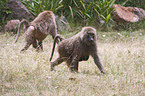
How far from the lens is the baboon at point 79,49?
15.7ft

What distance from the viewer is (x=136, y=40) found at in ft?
30.3

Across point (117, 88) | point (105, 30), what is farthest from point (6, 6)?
point (117, 88)

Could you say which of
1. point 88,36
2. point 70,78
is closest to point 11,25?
point 88,36

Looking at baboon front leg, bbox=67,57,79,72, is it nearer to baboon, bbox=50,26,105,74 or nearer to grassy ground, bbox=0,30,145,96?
baboon, bbox=50,26,105,74

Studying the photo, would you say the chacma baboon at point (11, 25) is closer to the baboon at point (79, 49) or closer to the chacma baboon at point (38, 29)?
the chacma baboon at point (38, 29)

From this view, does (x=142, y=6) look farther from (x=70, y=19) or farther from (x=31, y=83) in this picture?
(x=31, y=83)

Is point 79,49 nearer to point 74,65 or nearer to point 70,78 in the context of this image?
point 74,65

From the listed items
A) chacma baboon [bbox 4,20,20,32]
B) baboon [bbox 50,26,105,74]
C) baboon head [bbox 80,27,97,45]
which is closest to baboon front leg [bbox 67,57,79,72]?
baboon [bbox 50,26,105,74]

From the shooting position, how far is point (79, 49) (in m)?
4.88

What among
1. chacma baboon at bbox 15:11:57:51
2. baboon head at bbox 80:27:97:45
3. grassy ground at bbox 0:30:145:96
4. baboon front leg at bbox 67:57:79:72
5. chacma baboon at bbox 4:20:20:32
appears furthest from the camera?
chacma baboon at bbox 4:20:20:32

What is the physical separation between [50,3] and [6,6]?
2.09m

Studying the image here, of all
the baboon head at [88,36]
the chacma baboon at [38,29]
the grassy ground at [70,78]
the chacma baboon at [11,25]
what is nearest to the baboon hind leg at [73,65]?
the grassy ground at [70,78]

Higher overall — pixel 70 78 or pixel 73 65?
pixel 73 65

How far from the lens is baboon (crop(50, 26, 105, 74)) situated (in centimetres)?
479
